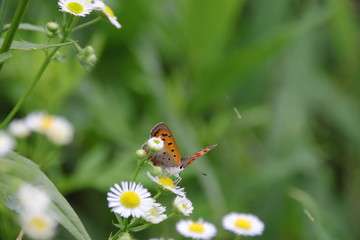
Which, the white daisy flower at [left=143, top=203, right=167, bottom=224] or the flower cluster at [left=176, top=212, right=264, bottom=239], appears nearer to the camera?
the white daisy flower at [left=143, top=203, right=167, bottom=224]

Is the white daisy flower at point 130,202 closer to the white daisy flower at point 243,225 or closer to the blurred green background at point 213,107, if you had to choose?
the white daisy flower at point 243,225

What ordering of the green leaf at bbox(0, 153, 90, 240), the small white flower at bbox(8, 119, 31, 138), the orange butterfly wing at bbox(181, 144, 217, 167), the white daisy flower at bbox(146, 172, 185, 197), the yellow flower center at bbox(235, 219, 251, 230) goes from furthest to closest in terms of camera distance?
the small white flower at bbox(8, 119, 31, 138) < the yellow flower center at bbox(235, 219, 251, 230) < the orange butterfly wing at bbox(181, 144, 217, 167) < the white daisy flower at bbox(146, 172, 185, 197) < the green leaf at bbox(0, 153, 90, 240)

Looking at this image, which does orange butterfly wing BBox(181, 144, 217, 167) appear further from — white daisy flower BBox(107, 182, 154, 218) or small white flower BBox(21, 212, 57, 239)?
small white flower BBox(21, 212, 57, 239)

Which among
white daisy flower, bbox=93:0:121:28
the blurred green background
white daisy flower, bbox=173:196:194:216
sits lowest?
white daisy flower, bbox=173:196:194:216

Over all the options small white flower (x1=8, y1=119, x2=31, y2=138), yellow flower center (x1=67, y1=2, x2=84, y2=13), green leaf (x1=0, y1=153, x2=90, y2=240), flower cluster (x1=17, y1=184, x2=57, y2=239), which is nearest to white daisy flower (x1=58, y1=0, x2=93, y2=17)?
yellow flower center (x1=67, y1=2, x2=84, y2=13)

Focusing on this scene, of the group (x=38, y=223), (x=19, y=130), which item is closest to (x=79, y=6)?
(x=38, y=223)

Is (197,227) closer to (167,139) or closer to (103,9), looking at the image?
(167,139)
